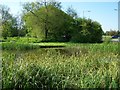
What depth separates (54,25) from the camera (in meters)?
27.1

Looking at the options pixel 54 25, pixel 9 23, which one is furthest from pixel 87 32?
pixel 9 23

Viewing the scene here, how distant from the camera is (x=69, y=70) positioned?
4.39 m

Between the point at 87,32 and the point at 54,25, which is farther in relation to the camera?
the point at 54,25

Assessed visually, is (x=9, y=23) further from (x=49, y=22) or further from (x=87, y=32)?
(x=87, y=32)

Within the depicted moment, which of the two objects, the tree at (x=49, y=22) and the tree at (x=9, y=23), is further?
the tree at (x=49, y=22)

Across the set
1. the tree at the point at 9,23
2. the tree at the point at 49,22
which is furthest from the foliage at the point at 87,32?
the tree at the point at 9,23

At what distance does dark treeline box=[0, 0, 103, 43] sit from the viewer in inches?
1021

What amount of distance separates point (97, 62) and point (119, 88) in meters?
1.57

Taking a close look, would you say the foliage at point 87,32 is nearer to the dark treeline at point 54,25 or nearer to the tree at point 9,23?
the dark treeline at point 54,25

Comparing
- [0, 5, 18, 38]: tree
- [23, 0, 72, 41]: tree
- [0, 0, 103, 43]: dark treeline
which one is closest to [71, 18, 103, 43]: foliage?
[0, 0, 103, 43]: dark treeline

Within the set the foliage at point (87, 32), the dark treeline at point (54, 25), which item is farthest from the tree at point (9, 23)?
the foliage at point (87, 32)

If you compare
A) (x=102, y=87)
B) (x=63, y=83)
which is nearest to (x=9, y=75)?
(x=63, y=83)

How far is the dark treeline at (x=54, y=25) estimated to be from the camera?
25.9 meters

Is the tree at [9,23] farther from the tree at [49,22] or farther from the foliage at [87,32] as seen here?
the foliage at [87,32]
